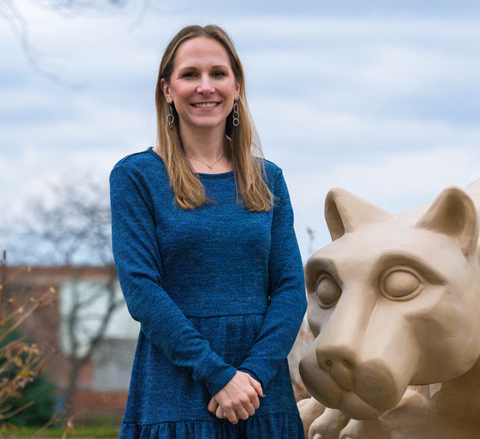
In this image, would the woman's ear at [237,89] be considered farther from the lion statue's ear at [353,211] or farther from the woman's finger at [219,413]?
the woman's finger at [219,413]

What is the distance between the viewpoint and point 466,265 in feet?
6.11

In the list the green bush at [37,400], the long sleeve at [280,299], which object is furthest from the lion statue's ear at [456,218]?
the green bush at [37,400]

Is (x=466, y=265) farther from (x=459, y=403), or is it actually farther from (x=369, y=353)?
(x=459, y=403)

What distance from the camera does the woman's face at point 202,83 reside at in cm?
207

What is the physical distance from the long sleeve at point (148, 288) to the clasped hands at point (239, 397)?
0.07 feet

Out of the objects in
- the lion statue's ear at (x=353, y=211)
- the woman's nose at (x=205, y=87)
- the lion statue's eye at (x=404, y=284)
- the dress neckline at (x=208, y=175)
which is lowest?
the lion statue's eye at (x=404, y=284)

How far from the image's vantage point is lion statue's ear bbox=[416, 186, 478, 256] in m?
1.85

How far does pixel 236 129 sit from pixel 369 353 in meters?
0.87

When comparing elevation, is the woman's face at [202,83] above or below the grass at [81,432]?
above

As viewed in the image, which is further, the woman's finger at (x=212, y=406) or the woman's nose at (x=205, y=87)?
the woman's nose at (x=205, y=87)

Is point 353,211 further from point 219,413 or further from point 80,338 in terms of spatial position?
point 80,338

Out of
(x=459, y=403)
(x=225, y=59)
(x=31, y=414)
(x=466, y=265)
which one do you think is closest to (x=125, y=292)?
(x=225, y=59)

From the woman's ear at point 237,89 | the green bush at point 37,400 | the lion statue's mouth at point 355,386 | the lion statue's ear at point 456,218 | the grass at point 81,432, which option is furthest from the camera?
the green bush at point 37,400

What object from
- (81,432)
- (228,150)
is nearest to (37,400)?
(81,432)
